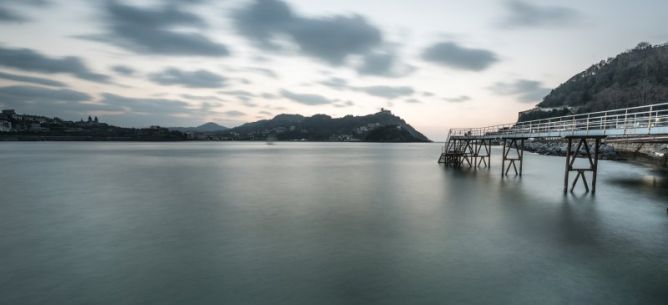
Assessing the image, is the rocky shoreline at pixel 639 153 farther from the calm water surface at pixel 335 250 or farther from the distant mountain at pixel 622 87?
the distant mountain at pixel 622 87

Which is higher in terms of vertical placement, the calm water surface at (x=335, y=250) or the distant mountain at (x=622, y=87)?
the distant mountain at (x=622, y=87)

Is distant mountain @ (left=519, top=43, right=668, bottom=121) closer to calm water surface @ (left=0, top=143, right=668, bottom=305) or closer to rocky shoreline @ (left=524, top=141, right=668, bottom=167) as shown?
rocky shoreline @ (left=524, top=141, right=668, bottom=167)

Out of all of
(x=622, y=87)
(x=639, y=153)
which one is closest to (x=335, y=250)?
(x=639, y=153)

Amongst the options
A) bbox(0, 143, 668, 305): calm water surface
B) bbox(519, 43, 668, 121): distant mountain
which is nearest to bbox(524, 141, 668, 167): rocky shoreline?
bbox(0, 143, 668, 305): calm water surface

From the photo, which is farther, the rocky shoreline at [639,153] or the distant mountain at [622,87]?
the distant mountain at [622,87]

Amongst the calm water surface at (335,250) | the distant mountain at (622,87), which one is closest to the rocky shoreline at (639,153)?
the calm water surface at (335,250)

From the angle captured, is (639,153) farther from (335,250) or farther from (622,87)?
(622,87)

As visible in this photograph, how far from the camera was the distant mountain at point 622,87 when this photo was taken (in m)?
135

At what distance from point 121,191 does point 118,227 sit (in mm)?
13425

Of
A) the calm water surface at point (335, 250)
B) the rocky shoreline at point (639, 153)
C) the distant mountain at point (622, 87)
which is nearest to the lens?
the calm water surface at point (335, 250)

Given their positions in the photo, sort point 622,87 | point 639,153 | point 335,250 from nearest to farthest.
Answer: point 335,250 < point 639,153 < point 622,87

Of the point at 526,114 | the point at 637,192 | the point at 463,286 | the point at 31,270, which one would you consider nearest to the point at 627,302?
the point at 463,286

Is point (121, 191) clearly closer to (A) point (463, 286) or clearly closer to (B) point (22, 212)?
(B) point (22, 212)

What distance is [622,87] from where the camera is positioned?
15238 centimetres
